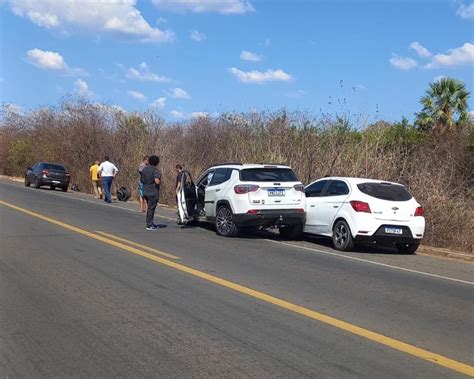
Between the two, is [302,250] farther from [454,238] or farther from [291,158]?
[291,158]

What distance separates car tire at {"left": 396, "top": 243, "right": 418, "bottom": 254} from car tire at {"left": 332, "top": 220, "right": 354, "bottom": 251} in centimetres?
131

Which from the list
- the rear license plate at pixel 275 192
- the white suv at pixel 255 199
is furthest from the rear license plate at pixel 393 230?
the rear license plate at pixel 275 192

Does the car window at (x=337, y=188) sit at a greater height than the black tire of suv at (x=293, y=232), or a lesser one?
greater

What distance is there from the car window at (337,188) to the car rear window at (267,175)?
35.0 inches

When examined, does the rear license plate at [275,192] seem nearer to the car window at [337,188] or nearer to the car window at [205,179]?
the car window at [337,188]

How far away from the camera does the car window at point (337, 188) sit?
41.3ft

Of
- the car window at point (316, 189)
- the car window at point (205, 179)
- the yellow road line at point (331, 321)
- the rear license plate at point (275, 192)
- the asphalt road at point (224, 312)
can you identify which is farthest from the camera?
the car window at point (205, 179)

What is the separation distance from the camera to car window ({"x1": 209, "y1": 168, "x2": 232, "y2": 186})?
13.9 meters

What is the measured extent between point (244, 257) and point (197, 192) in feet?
16.2

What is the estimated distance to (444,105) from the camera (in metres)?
30.3

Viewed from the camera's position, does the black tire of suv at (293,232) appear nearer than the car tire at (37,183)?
Yes

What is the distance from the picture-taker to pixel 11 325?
583cm

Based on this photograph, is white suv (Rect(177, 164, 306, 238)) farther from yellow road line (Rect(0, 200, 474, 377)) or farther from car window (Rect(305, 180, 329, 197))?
yellow road line (Rect(0, 200, 474, 377))

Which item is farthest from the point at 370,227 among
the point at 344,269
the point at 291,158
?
the point at 291,158
